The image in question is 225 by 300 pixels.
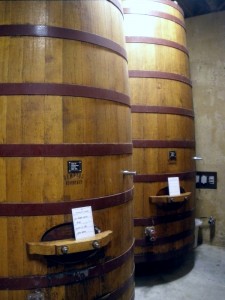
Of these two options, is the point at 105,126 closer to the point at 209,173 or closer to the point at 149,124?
the point at 149,124

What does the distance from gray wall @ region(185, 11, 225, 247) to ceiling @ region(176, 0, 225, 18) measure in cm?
6

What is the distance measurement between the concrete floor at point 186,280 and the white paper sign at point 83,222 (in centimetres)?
140

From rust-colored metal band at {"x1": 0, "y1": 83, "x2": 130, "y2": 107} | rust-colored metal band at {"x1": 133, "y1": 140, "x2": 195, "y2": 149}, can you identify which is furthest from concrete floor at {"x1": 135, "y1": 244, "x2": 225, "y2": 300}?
rust-colored metal band at {"x1": 0, "y1": 83, "x2": 130, "y2": 107}

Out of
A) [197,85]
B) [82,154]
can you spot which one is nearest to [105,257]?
[82,154]

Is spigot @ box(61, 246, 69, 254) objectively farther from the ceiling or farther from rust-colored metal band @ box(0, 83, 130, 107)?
the ceiling

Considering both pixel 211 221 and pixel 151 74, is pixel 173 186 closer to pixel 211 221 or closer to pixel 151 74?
pixel 151 74

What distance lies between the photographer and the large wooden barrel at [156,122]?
2.88 m

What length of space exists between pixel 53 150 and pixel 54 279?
0.72m

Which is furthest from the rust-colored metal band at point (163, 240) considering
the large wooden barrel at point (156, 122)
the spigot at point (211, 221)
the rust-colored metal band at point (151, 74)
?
the rust-colored metal band at point (151, 74)

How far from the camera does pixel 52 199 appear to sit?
169cm

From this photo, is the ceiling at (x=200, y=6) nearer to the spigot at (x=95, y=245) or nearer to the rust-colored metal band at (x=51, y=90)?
the rust-colored metal band at (x=51, y=90)

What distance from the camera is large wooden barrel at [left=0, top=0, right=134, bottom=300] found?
5.43ft

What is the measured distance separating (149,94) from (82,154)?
1.37m

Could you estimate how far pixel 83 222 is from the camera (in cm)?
174
